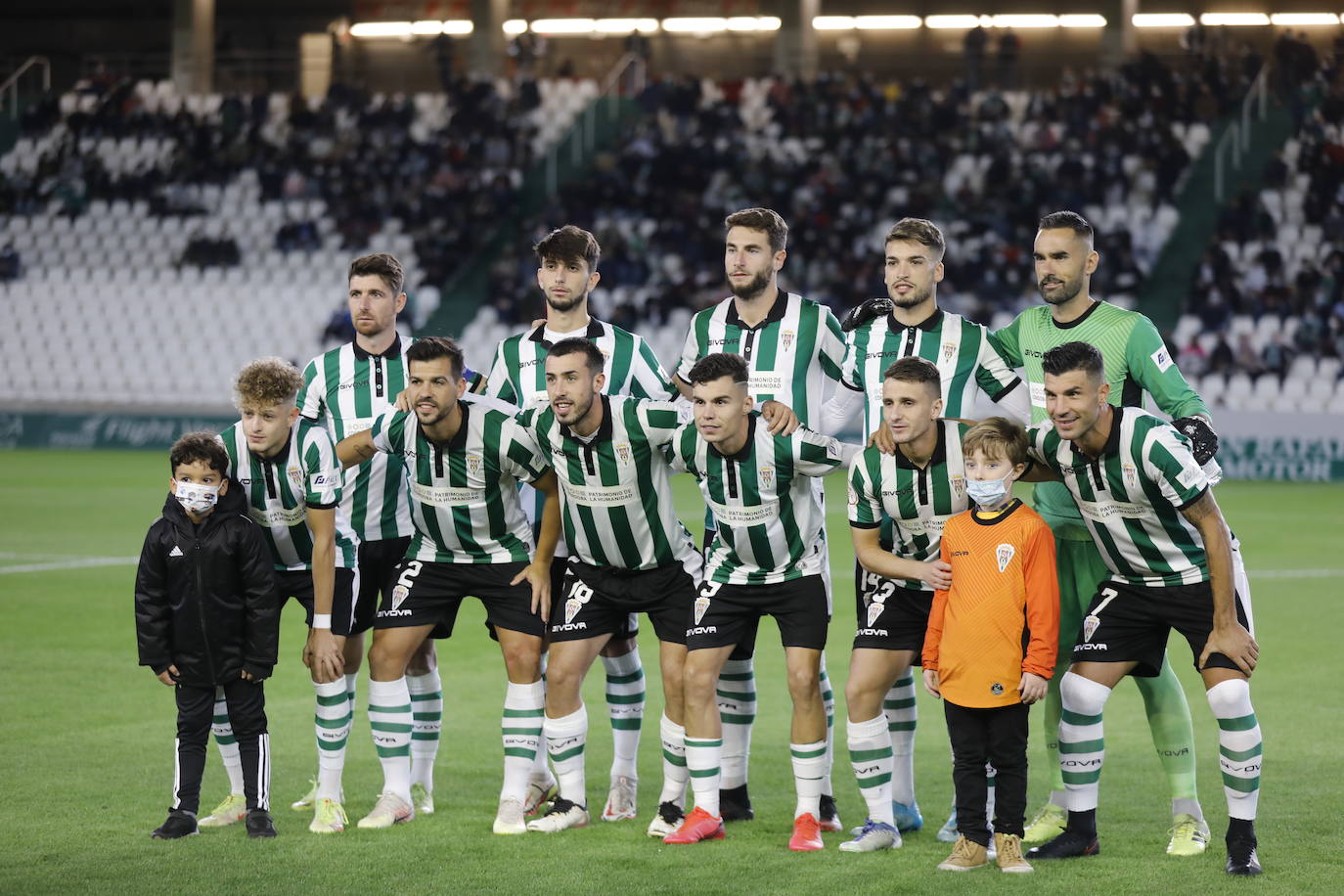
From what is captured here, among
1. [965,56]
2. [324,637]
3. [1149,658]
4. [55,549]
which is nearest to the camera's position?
[1149,658]

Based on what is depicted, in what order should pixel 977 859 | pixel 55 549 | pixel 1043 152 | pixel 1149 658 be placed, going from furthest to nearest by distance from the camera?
pixel 1043 152
pixel 55 549
pixel 1149 658
pixel 977 859

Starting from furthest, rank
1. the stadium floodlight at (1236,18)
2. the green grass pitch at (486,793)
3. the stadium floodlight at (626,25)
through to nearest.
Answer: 1. the stadium floodlight at (626,25)
2. the stadium floodlight at (1236,18)
3. the green grass pitch at (486,793)

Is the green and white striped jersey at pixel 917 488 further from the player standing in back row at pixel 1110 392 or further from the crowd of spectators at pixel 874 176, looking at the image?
the crowd of spectators at pixel 874 176

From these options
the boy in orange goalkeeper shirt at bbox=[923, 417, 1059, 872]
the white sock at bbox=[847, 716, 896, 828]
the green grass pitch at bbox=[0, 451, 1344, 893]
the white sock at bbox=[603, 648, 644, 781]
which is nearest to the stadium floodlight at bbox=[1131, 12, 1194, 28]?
the green grass pitch at bbox=[0, 451, 1344, 893]

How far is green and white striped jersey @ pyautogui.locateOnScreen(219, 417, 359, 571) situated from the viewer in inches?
254

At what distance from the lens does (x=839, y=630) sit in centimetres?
1163

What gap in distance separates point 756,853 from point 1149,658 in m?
1.72

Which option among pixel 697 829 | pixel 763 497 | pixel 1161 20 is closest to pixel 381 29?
pixel 1161 20

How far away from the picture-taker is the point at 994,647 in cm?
569

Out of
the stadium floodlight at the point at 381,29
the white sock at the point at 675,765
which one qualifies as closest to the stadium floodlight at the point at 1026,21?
the stadium floodlight at the point at 381,29

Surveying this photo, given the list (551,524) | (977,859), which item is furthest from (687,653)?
(977,859)

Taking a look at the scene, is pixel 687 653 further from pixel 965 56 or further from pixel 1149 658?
pixel 965 56

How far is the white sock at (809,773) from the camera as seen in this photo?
6.19 meters

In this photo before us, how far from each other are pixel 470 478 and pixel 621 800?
5.05 ft
